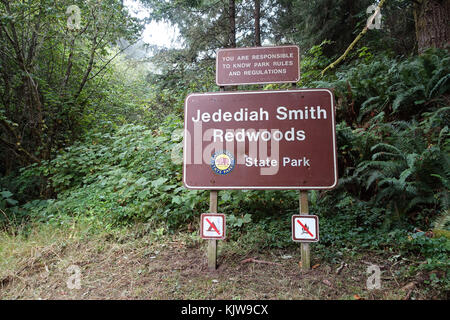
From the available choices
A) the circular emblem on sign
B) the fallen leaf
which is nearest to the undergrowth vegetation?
the fallen leaf

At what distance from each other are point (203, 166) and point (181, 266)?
124 cm

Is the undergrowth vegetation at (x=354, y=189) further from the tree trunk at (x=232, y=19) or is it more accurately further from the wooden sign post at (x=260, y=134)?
the tree trunk at (x=232, y=19)

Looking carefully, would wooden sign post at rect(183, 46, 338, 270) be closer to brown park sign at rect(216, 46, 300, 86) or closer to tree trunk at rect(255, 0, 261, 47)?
brown park sign at rect(216, 46, 300, 86)

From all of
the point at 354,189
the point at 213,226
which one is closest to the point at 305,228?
the point at 213,226

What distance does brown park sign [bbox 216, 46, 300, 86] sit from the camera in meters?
3.15

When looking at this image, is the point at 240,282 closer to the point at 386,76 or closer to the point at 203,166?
the point at 203,166

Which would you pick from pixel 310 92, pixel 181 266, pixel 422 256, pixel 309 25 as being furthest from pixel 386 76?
pixel 181 266

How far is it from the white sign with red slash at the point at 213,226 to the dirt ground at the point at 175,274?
1.33 feet

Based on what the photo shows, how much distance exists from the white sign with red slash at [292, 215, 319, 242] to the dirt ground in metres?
0.36

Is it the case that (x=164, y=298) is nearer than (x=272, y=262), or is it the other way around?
(x=164, y=298)

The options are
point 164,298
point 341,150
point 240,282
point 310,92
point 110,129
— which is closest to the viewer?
point 164,298

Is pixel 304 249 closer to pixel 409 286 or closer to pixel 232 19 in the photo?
pixel 409 286

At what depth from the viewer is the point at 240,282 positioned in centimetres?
283

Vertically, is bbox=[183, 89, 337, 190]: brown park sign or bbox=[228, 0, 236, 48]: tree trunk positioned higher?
bbox=[228, 0, 236, 48]: tree trunk
